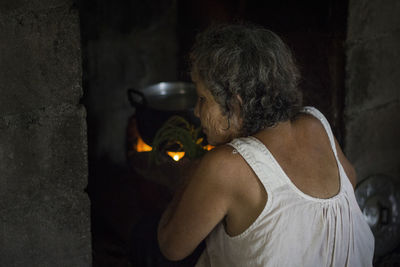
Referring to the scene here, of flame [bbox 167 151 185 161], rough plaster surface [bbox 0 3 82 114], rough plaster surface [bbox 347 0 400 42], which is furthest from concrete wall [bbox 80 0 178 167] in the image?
rough plaster surface [bbox 0 3 82 114]

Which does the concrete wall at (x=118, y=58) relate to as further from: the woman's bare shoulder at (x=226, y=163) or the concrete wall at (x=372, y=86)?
the woman's bare shoulder at (x=226, y=163)

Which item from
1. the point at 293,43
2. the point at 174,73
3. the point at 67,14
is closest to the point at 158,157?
the point at 293,43

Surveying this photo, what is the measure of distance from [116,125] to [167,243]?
2720mm

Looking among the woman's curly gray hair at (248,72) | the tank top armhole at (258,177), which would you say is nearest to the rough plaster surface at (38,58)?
the woman's curly gray hair at (248,72)

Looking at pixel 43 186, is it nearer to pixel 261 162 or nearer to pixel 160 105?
pixel 261 162

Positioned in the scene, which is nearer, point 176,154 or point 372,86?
point 372,86

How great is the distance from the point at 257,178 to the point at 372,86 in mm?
1698

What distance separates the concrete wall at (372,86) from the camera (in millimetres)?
2951

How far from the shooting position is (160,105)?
3.74 meters

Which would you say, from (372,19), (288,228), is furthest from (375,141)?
(288,228)

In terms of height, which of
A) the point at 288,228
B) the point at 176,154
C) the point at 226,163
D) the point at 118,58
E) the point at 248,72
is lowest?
the point at 176,154

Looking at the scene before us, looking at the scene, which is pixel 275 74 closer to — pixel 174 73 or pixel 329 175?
pixel 329 175

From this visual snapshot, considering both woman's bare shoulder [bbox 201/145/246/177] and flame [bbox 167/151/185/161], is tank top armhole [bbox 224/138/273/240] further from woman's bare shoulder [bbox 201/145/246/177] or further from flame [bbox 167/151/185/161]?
flame [bbox 167/151/185/161]

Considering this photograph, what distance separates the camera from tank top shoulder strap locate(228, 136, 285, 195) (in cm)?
175
